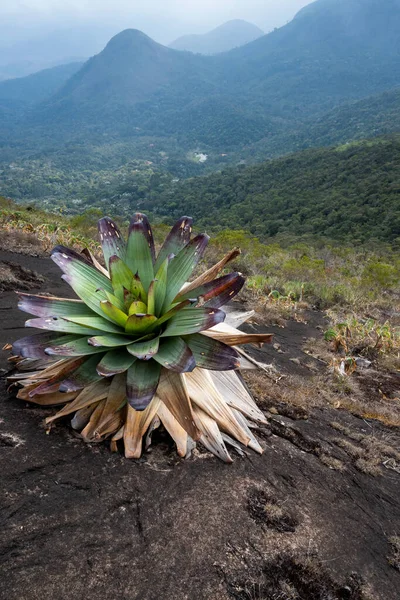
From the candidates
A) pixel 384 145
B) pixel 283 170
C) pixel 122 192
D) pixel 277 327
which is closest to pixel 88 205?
pixel 122 192

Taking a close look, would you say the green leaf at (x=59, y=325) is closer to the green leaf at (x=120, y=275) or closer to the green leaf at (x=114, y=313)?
the green leaf at (x=114, y=313)

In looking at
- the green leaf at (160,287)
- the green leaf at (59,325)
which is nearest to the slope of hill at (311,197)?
the green leaf at (160,287)

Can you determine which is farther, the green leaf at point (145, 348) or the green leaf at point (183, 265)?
the green leaf at point (183, 265)

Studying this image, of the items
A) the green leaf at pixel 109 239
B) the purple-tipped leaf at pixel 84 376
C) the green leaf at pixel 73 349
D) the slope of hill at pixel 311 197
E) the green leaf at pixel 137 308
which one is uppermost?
the green leaf at pixel 109 239

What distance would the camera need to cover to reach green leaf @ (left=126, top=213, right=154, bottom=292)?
99.8 inches

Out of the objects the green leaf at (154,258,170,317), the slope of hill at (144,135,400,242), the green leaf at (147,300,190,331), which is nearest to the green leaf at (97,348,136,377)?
the green leaf at (147,300,190,331)

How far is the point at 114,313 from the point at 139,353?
1.07ft

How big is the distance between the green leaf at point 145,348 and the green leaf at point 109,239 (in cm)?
74

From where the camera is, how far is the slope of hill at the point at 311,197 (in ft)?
145

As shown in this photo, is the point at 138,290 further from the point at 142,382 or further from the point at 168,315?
the point at 142,382

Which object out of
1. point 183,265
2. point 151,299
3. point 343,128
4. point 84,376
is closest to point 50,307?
point 84,376

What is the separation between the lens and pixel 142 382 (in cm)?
204

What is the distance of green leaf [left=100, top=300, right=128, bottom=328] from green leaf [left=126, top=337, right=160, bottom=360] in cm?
16

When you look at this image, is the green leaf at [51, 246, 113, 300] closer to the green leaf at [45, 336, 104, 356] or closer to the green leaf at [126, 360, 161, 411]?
the green leaf at [45, 336, 104, 356]
